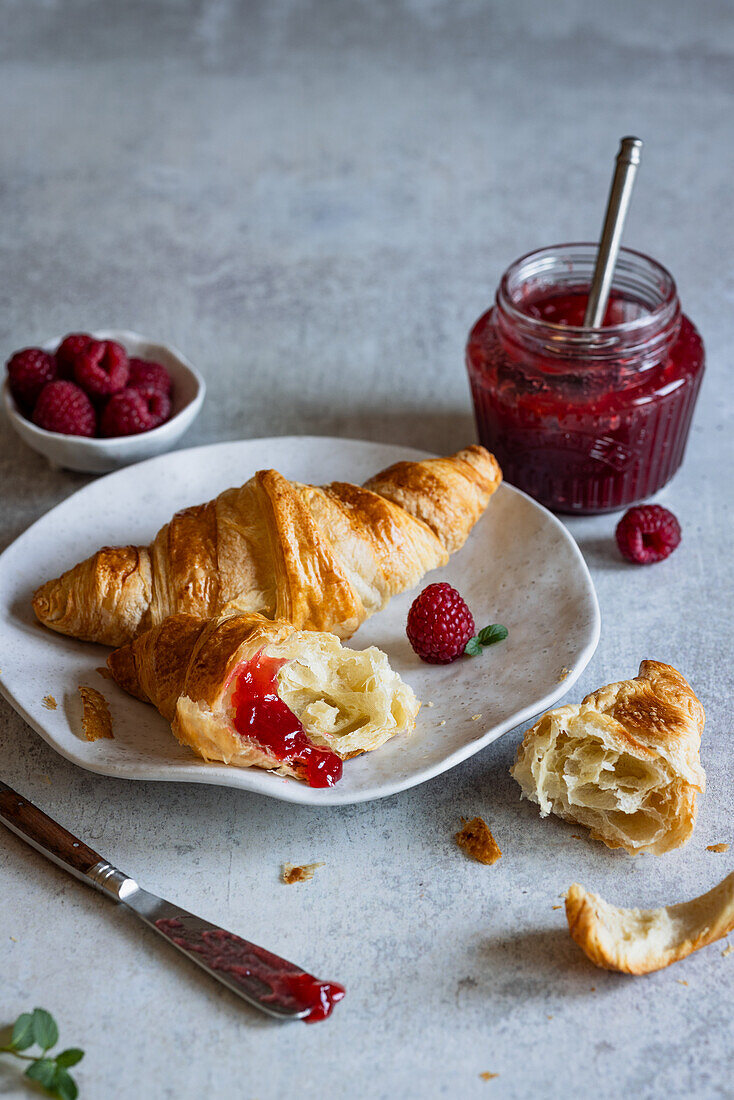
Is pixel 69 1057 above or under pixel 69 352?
under

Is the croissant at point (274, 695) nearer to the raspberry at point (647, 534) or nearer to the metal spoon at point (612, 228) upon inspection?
the raspberry at point (647, 534)

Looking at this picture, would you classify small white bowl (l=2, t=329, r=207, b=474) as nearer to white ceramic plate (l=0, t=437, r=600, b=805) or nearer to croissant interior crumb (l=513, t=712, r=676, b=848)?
white ceramic plate (l=0, t=437, r=600, b=805)

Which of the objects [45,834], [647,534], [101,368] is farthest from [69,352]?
[647,534]

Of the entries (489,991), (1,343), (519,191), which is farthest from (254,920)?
(519,191)

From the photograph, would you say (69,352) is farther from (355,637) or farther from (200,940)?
(200,940)

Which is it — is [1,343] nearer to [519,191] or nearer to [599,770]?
[519,191]

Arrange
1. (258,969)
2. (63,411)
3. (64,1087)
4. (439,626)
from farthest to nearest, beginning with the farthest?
(63,411) → (439,626) → (258,969) → (64,1087)

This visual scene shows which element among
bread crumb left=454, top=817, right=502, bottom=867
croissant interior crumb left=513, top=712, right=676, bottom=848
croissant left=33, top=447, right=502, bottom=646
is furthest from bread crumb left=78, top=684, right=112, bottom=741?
croissant interior crumb left=513, top=712, right=676, bottom=848

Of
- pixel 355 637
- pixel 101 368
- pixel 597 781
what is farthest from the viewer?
pixel 101 368
